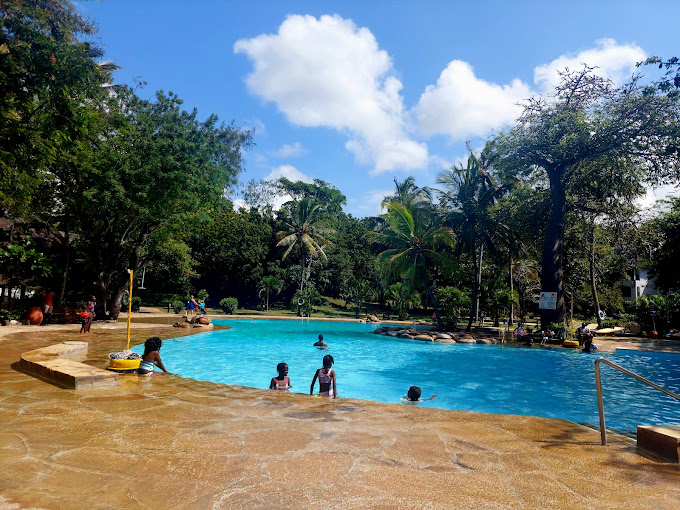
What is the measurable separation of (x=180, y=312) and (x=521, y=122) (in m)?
26.7

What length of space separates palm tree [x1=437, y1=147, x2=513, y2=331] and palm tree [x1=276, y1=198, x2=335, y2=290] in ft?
50.6

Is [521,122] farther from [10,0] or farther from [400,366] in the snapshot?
[10,0]

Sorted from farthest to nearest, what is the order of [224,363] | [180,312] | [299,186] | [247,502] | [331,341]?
[299,186] < [180,312] < [331,341] < [224,363] < [247,502]

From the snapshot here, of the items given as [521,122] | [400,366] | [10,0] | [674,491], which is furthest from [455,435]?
[521,122]

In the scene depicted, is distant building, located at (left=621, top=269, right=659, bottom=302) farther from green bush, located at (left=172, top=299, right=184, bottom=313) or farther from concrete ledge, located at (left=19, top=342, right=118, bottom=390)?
concrete ledge, located at (left=19, top=342, right=118, bottom=390)

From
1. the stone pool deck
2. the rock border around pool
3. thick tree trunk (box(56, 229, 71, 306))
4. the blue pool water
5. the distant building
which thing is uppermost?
the distant building

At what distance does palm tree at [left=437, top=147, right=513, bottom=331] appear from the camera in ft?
84.5

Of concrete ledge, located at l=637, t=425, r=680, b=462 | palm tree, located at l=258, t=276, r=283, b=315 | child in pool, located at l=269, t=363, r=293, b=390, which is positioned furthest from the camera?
palm tree, located at l=258, t=276, r=283, b=315

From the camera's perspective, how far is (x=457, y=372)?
1452cm

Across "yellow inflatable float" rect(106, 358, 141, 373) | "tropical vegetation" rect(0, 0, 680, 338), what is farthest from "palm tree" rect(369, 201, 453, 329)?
"yellow inflatable float" rect(106, 358, 141, 373)

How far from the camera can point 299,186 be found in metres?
58.1

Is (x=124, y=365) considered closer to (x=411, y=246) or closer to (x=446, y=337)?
(x=446, y=337)

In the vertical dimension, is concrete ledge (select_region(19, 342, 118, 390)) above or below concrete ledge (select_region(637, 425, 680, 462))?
below

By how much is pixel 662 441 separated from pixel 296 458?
3.51 meters
